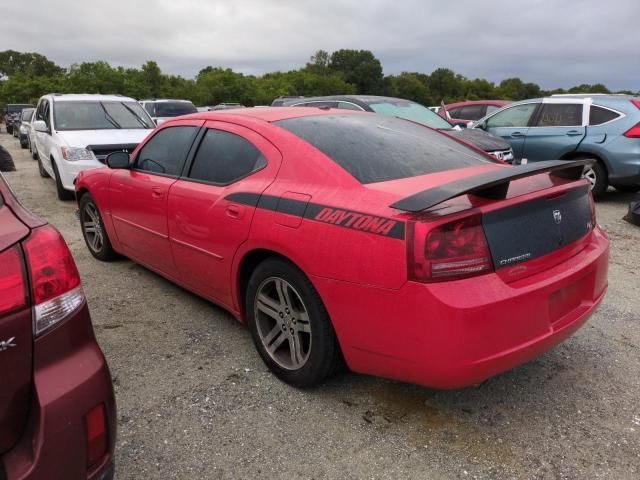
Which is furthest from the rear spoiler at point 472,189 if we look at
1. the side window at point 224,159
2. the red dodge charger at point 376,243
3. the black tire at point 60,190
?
the black tire at point 60,190

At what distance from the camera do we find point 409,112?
8.88 m

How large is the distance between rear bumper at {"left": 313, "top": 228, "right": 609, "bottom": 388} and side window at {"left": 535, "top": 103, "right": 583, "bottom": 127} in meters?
6.71

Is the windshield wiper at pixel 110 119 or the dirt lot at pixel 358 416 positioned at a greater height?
the windshield wiper at pixel 110 119

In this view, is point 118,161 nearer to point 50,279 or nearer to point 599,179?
point 50,279

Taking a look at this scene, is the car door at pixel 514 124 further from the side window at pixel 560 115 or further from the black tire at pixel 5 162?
the black tire at pixel 5 162

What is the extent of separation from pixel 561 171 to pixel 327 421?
1.82 m

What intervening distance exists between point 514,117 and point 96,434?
29.9 ft

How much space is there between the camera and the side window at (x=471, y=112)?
1530cm

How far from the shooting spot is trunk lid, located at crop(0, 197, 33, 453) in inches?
57.5

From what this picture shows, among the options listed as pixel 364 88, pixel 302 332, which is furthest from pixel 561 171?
pixel 364 88

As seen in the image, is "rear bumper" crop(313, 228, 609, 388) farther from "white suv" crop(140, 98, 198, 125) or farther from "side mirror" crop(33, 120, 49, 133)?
"white suv" crop(140, 98, 198, 125)

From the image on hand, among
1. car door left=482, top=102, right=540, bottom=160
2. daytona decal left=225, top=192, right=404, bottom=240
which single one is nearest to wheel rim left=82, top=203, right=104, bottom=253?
daytona decal left=225, top=192, right=404, bottom=240

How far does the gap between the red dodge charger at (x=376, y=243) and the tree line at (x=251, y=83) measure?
23619 millimetres

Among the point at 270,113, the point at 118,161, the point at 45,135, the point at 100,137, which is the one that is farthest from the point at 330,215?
the point at 45,135
